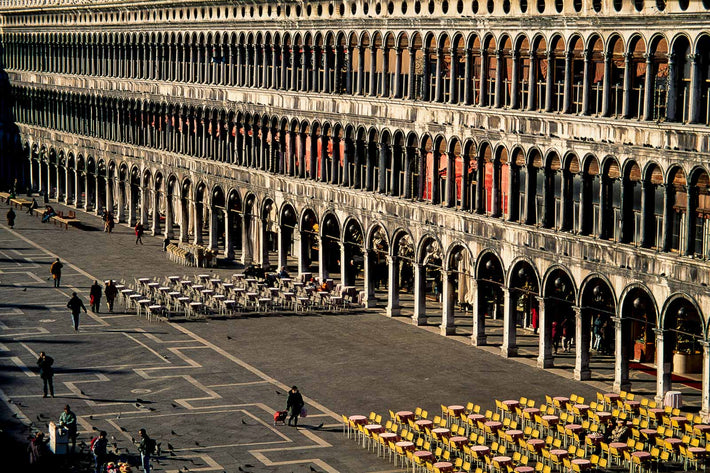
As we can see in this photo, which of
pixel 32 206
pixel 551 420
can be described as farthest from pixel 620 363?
pixel 32 206

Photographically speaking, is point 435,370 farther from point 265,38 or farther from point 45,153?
point 45,153

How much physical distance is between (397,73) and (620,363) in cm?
2612

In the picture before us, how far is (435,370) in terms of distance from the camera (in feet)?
253

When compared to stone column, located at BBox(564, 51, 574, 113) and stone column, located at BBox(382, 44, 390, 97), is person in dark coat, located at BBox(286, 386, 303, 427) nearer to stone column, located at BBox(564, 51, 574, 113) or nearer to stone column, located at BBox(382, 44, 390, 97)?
stone column, located at BBox(564, 51, 574, 113)

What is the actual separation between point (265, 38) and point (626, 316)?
150 ft

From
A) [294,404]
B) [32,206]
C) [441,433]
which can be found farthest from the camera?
[32,206]

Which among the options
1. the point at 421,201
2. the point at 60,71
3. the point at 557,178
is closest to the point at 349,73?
the point at 421,201

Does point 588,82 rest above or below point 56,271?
above

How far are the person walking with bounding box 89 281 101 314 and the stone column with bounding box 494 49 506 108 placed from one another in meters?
26.6

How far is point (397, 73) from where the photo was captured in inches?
3578

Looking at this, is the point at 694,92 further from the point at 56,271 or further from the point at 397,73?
the point at 56,271

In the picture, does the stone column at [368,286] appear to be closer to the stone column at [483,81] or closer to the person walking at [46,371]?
the stone column at [483,81]

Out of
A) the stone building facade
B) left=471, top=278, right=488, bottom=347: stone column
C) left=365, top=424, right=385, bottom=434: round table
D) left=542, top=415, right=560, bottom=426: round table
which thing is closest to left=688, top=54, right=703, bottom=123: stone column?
the stone building facade

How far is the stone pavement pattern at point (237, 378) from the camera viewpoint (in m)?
63.8
